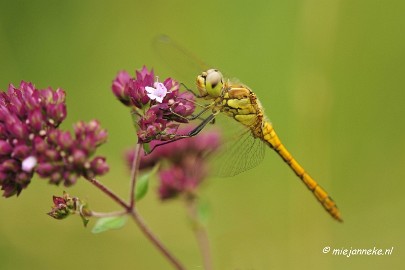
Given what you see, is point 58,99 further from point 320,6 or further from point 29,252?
point 320,6

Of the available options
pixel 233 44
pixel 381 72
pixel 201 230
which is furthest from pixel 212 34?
pixel 201 230

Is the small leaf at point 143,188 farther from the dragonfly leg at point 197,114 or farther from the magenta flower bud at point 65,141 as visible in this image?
the magenta flower bud at point 65,141

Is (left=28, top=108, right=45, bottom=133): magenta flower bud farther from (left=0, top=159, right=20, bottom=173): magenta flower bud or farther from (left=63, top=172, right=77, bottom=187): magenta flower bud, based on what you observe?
(left=63, top=172, right=77, bottom=187): magenta flower bud

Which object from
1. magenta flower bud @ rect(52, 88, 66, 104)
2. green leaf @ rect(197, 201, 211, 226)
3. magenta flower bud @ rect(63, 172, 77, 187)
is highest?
magenta flower bud @ rect(52, 88, 66, 104)

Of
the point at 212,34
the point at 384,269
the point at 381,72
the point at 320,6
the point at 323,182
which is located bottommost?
the point at 384,269

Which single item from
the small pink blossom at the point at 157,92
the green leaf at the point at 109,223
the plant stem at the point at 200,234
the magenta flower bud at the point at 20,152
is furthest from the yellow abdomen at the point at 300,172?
the magenta flower bud at the point at 20,152

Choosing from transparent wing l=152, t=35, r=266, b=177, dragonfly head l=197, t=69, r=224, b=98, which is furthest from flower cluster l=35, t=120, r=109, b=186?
transparent wing l=152, t=35, r=266, b=177
